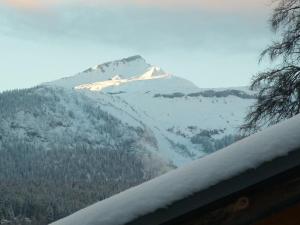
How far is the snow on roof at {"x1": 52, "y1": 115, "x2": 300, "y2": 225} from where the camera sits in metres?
2.75

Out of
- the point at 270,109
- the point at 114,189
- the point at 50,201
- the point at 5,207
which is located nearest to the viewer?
the point at 270,109

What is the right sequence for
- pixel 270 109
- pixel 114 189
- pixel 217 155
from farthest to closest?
pixel 114 189 < pixel 270 109 < pixel 217 155

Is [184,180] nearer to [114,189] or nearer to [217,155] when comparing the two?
[217,155]

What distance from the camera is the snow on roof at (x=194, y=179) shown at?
2.75 metres

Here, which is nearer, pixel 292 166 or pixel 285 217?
pixel 292 166

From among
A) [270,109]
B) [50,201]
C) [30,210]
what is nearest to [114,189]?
[50,201]

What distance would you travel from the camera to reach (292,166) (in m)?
2.82

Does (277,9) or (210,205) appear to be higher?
(277,9)

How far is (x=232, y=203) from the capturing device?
2.83 metres

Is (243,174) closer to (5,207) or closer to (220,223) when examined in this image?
(220,223)

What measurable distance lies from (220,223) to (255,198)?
19 centimetres

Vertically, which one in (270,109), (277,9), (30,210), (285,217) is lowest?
(285,217)

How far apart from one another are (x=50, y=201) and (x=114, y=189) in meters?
44.5

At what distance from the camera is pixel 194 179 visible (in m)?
2.80
